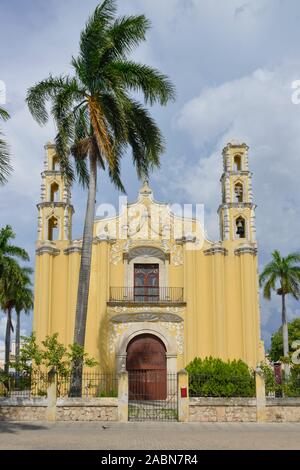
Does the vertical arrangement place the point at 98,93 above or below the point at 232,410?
above

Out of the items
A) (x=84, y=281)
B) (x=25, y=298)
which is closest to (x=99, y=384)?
(x=84, y=281)

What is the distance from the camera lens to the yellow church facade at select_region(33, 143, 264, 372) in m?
25.0

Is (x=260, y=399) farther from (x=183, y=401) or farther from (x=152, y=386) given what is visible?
(x=152, y=386)

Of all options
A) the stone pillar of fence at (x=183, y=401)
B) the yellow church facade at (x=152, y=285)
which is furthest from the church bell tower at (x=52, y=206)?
the stone pillar of fence at (x=183, y=401)

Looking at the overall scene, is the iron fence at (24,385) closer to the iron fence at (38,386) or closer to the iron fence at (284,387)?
the iron fence at (38,386)

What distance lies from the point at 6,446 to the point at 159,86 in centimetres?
1334

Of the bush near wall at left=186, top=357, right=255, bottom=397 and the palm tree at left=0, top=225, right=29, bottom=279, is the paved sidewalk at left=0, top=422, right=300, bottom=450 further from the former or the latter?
the palm tree at left=0, top=225, right=29, bottom=279

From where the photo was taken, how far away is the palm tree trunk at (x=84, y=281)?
61.8 ft

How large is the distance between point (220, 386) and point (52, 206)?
11.9m

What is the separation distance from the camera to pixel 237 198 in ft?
92.1

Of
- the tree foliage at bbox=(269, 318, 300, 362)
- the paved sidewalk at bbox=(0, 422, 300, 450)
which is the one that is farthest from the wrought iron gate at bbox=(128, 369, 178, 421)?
the tree foliage at bbox=(269, 318, 300, 362)

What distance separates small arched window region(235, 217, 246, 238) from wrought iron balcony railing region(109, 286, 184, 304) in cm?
408
